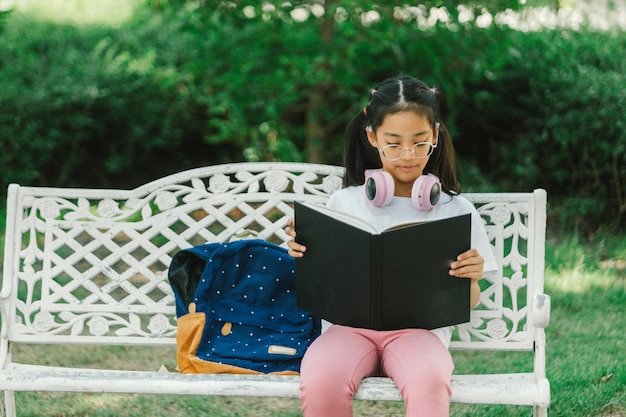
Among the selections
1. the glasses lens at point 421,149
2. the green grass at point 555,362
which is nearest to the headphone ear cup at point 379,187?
the glasses lens at point 421,149

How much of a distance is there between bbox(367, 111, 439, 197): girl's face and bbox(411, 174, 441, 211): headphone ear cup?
78mm

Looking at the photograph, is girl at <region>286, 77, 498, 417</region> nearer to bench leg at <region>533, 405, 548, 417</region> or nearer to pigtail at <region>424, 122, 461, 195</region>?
pigtail at <region>424, 122, 461, 195</region>

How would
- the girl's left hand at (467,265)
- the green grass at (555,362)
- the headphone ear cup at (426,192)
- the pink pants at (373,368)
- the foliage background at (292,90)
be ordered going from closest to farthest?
the pink pants at (373,368), the girl's left hand at (467,265), the headphone ear cup at (426,192), the green grass at (555,362), the foliage background at (292,90)

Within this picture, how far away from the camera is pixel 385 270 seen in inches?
109

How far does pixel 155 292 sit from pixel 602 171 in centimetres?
319

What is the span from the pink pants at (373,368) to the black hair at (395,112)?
615mm

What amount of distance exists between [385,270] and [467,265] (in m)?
0.28

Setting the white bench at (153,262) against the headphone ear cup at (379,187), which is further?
the white bench at (153,262)

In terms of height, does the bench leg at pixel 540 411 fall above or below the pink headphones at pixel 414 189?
below

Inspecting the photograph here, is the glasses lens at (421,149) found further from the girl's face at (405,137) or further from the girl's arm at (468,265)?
the girl's arm at (468,265)

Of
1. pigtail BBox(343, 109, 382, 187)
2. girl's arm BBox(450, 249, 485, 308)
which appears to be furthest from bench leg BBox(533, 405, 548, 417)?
pigtail BBox(343, 109, 382, 187)

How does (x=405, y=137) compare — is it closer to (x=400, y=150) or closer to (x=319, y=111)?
(x=400, y=150)

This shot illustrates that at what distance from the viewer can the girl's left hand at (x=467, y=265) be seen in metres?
2.86

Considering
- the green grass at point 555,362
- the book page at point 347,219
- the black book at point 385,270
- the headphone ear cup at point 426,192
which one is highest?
the headphone ear cup at point 426,192
